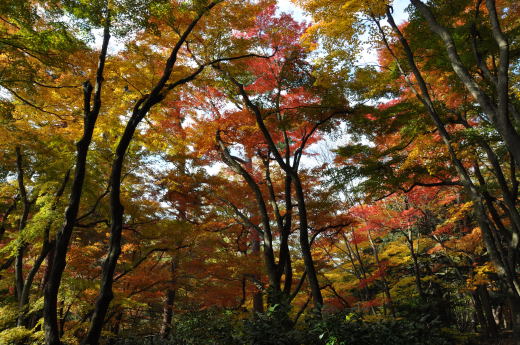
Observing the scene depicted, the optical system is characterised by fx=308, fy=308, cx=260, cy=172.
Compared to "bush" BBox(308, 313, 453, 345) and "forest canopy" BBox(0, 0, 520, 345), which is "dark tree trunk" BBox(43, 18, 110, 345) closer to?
"forest canopy" BBox(0, 0, 520, 345)

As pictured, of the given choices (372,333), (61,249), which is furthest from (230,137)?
(372,333)

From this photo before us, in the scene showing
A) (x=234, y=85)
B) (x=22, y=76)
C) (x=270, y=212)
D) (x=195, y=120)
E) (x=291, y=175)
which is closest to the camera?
(x=22, y=76)

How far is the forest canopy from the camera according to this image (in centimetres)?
485

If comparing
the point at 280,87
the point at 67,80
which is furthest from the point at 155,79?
the point at 280,87

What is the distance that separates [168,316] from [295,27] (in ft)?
38.4

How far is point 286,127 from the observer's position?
27.4ft

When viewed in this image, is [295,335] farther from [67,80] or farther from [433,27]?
[67,80]

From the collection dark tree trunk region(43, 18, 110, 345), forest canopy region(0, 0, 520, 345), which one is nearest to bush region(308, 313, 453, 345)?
forest canopy region(0, 0, 520, 345)

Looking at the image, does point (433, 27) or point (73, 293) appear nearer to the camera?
point (433, 27)

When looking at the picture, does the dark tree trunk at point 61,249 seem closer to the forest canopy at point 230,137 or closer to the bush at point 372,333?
the forest canopy at point 230,137

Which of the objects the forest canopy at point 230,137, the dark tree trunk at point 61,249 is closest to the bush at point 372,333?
the forest canopy at point 230,137

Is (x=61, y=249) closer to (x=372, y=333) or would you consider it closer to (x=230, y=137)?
(x=372, y=333)

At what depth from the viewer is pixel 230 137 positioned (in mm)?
9383

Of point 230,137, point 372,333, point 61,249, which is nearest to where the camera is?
point 372,333
